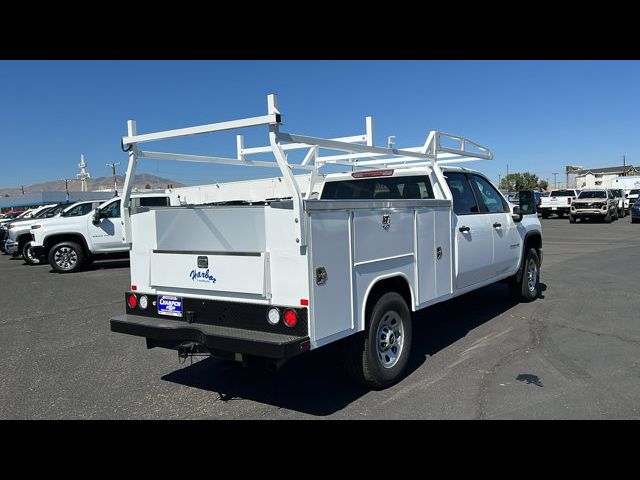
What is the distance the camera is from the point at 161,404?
439 centimetres

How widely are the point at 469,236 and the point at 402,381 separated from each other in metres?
1.99

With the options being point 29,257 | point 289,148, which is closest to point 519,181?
point 29,257

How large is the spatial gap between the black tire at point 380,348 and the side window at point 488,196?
8.23 ft

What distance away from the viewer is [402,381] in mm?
4711

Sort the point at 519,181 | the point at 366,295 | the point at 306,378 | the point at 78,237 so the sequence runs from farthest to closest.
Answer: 1. the point at 519,181
2. the point at 78,237
3. the point at 306,378
4. the point at 366,295

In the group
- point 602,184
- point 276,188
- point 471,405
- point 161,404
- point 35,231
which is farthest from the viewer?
point 602,184

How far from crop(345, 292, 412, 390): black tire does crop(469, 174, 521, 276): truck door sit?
7.88 feet

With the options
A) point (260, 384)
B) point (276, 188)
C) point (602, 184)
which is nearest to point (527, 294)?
point (276, 188)

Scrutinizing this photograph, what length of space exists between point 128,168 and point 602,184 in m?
103

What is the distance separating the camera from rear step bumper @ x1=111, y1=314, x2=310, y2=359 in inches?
142

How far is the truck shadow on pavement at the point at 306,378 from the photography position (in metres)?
4.37

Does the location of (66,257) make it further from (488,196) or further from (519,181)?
(519,181)

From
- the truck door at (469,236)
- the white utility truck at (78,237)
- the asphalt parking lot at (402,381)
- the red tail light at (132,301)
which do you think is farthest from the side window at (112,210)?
the truck door at (469,236)
